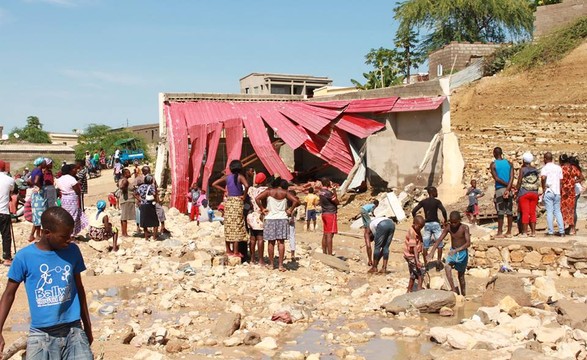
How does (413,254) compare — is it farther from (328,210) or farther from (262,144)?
(262,144)

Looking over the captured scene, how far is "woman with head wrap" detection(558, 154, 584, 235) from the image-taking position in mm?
10805

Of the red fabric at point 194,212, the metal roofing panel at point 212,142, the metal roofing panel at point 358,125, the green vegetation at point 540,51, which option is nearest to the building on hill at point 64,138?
the metal roofing panel at point 212,142

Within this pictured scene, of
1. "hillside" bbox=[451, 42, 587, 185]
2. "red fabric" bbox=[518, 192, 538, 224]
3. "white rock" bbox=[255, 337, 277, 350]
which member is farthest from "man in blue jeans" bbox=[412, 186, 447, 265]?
"hillside" bbox=[451, 42, 587, 185]

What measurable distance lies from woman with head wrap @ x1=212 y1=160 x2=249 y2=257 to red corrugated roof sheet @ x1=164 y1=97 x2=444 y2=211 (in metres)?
8.69

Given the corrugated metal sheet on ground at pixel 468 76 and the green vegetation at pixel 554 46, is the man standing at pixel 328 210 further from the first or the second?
the green vegetation at pixel 554 46

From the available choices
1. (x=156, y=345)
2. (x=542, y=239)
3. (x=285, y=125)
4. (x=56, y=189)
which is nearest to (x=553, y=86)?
(x=285, y=125)

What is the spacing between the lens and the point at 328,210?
37.6ft

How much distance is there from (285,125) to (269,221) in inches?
404

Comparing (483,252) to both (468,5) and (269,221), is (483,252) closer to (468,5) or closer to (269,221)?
(269,221)

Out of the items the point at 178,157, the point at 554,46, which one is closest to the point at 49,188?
the point at 178,157

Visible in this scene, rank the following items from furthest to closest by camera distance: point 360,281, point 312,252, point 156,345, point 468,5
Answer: point 468,5
point 312,252
point 360,281
point 156,345

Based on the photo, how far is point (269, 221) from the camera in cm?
1005

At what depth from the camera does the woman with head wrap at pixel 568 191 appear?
10.8m

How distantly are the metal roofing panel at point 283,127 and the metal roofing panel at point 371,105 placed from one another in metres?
1.61
